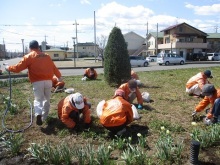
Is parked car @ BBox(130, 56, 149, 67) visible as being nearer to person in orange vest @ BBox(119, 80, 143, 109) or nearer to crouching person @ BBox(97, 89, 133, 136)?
person in orange vest @ BBox(119, 80, 143, 109)

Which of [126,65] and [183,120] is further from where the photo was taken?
[126,65]

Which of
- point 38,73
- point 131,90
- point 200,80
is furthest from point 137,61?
point 38,73

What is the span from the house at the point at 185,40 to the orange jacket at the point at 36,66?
45943 mm

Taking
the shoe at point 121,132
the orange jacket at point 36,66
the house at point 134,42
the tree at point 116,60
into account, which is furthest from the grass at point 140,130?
the house at point 134,42

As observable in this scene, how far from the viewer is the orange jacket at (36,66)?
17.6ft

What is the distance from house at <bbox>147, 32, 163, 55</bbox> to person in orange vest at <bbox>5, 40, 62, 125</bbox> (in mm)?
51618

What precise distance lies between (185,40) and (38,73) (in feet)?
160

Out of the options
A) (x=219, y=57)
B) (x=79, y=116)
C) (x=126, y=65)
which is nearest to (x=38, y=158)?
(x=79, y=116)

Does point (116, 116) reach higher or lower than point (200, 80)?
lower

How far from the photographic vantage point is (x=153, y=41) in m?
61.2

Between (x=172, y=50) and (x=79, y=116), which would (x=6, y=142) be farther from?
(x=172, y=50)

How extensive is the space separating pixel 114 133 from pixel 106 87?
222 inches

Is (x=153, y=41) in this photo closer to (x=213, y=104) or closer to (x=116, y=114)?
(x=213, y=104)

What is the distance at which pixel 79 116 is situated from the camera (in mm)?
5449
